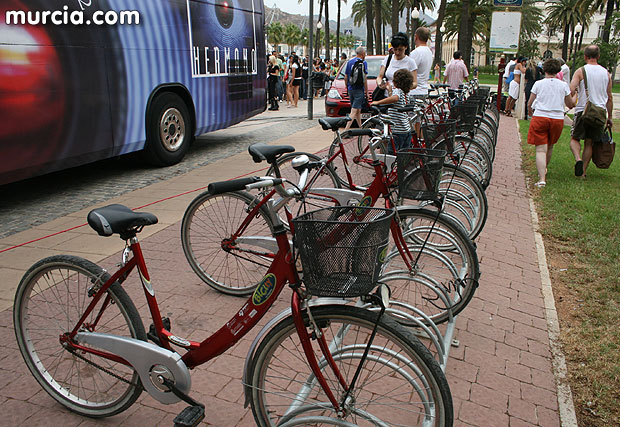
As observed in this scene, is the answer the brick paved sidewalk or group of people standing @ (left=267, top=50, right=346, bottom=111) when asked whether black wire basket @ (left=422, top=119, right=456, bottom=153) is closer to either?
the brick paved sidewalk

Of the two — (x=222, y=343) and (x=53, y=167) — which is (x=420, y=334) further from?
(x=53, y=167)

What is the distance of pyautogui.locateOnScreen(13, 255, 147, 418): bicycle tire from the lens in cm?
279

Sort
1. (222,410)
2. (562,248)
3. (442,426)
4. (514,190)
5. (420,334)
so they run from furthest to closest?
(514,190) < (562,248) < (420,334) < (222,410) < (442,426)

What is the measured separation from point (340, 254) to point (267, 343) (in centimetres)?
53

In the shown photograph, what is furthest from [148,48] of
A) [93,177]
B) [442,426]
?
[442,426]

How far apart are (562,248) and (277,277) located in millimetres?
4271

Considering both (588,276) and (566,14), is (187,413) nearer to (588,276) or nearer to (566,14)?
(588,276)

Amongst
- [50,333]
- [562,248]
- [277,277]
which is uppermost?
[277,277]

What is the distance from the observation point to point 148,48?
858cm

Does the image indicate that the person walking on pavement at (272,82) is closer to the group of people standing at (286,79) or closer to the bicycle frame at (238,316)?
the group of people standing at (286,79)

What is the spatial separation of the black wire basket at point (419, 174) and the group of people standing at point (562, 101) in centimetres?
480

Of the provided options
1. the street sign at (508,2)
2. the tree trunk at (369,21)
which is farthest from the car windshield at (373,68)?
the tree trunk at (369,21)

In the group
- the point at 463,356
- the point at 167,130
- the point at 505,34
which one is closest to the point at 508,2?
the point at 505,34

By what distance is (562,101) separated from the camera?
316 inches
